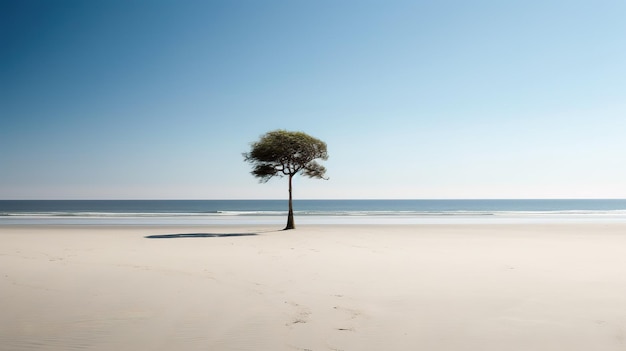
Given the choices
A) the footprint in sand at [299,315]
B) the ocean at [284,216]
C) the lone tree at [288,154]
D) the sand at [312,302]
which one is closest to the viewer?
the sand at [312,302]

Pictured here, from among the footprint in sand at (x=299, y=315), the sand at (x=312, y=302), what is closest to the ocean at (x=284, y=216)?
the sand at (x=312, y=302)

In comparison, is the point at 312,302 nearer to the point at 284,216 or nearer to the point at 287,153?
the point at 287,153

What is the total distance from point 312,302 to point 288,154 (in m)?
18.8

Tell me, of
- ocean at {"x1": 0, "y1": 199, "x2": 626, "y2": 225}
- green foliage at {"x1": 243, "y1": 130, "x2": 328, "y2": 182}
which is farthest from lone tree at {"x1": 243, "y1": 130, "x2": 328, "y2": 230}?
ocean at {"x1": 0, "y1": 199, "x2": 626, "y2": 225}

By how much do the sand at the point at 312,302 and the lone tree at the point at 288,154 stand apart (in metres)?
12.9

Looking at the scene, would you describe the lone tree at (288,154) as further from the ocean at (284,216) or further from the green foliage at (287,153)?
the ocean at (284,216)

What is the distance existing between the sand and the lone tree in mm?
12858

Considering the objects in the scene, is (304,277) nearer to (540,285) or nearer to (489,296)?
(489,296)

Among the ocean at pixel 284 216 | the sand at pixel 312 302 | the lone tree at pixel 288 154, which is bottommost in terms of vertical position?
the ocean at pixel 284 216

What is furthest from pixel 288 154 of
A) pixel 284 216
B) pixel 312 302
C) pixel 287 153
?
pixel 284 216

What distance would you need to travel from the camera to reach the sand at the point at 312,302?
213 inches

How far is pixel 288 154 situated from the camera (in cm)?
2558

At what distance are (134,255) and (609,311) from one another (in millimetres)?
13860

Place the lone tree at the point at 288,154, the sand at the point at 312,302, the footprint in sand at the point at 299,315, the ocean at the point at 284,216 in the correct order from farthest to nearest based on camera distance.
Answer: the ocean at the point at 284,216 < the lone tree at the point at 288,154 < the footprint in sand at the point at 299,315 < the sand at the point at 312,302
